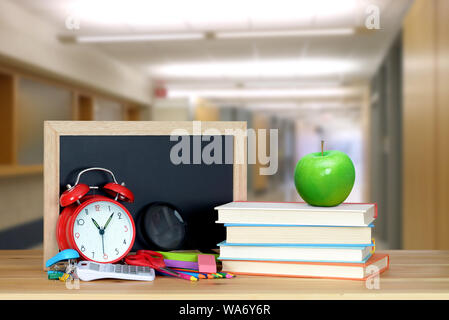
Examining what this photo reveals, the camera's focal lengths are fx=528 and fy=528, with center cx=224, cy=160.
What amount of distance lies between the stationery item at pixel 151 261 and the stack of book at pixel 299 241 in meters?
0.10

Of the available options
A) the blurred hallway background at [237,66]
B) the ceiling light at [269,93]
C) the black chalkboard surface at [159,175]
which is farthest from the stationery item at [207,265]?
the ceiling light at [269,93]

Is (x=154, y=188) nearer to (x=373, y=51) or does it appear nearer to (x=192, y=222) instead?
(x=192, y=222)

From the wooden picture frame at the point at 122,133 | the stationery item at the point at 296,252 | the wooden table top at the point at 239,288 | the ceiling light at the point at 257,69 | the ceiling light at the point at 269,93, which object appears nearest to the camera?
the wooden table top at the point at 239,288

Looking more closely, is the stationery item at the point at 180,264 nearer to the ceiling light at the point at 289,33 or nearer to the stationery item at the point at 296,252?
the stationery item at the point at 296,252

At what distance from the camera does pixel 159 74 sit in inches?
348

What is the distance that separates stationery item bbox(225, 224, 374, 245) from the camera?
3.29 ft

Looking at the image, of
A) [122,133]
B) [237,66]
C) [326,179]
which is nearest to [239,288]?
[326,179]

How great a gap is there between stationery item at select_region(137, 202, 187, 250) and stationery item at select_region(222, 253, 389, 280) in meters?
0.17

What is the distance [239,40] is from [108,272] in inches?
216

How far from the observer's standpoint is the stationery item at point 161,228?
1.18 meters

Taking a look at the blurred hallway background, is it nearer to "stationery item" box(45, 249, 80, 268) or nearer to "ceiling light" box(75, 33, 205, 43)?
"ceiling light" box(75, 33, 205, 43)

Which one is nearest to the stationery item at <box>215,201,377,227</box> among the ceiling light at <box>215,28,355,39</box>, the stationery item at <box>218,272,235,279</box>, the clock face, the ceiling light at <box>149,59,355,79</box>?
the stationery item at <box>218,272,235,279</box>

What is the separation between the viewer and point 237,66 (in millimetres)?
7934
